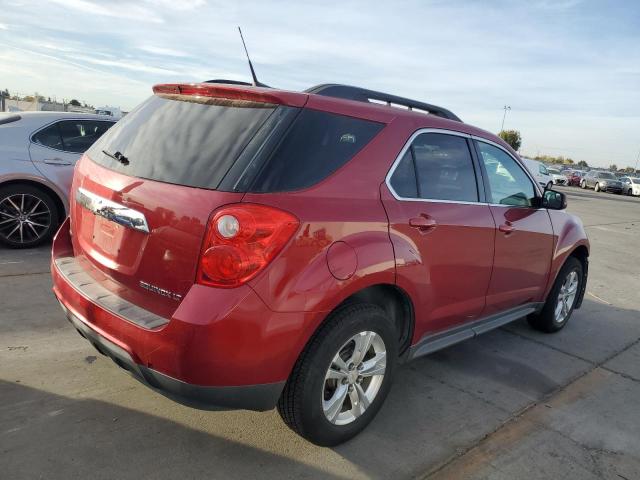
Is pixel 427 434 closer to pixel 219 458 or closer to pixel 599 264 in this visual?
pixel 219 458

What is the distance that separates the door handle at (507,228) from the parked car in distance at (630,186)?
41.3 meters

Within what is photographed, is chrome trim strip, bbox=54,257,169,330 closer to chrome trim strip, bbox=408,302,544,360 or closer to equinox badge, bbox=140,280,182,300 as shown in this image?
equinox badge, bbox=140,280,182,300

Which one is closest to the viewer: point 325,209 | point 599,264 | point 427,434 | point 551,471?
point 325,209

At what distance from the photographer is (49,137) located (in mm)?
5949

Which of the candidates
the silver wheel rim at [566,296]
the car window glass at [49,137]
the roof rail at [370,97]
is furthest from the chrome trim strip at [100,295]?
the silver wheel rim at [566,296]

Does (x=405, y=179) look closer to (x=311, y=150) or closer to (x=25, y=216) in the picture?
(x=311, y=150)

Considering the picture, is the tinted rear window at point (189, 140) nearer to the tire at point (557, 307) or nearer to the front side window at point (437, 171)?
the front side window at point (437, 171)

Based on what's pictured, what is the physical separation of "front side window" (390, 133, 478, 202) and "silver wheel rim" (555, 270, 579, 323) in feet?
6.45

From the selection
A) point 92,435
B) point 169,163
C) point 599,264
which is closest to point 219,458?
point 92,435

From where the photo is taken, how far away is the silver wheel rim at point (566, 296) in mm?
4836

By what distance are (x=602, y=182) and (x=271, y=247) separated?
143ft

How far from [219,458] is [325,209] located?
133 cm

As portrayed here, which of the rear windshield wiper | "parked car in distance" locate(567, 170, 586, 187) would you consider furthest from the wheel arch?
"parked car in distance" locate(567, 170, 586, 187)

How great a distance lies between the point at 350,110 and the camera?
272 centimetres
